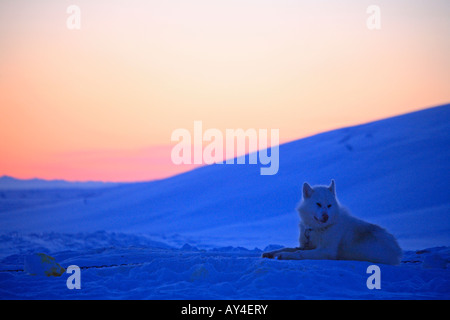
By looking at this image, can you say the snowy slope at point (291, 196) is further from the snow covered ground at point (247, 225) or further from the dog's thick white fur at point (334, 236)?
the dog's thick white fur at point (334, 236)

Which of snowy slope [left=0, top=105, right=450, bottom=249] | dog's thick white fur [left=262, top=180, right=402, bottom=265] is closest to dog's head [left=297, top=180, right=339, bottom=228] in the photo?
dog's thick white fur [left=262, top=180, right=402, bottom=265]

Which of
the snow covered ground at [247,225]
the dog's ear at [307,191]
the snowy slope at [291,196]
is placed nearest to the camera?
the snow covered ground at [247,225]

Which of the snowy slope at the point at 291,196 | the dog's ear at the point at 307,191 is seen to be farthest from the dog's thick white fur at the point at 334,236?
the snowy slope at the point at 291,196

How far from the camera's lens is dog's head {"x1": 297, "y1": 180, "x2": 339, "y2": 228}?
6.96 meters

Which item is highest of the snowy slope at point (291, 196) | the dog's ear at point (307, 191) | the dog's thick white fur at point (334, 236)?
the snowy slope at point (291, 196)

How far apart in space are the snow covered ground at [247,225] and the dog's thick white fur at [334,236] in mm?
292

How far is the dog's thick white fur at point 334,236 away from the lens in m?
6.98

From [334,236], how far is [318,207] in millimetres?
431

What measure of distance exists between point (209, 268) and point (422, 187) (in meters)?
15.3

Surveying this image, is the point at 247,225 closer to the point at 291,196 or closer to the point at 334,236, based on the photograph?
the point at 291,196

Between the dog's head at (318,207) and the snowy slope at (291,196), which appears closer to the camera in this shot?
the dog's head at (318,207)

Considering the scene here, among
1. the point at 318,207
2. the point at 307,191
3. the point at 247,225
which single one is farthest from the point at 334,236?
the point at 247,225
